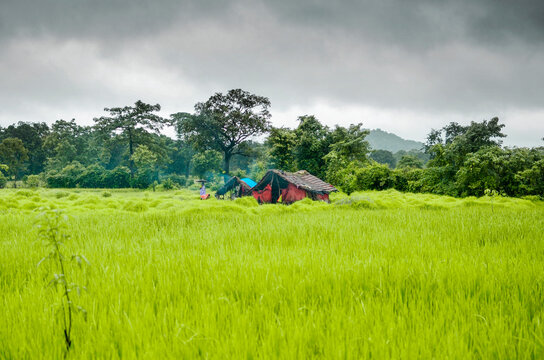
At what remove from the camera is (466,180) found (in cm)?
1190

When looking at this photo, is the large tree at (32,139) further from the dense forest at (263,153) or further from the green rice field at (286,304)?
the green rice field at (286,304)

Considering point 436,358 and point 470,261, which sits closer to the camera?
Answer: point 436,358

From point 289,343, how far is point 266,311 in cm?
29

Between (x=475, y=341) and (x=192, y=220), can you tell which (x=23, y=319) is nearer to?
(x=475, y=341)

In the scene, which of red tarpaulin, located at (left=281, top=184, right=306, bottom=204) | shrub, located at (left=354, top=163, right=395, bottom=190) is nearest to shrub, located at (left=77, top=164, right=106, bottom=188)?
red tarpaulin, located at (left=281, top=184, right=306, bottom=204)

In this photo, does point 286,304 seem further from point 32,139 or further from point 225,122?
point 32,139

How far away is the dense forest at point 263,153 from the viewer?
11570mm

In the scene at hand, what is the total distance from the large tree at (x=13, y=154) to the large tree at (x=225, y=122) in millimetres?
22081

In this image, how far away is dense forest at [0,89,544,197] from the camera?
11570mm

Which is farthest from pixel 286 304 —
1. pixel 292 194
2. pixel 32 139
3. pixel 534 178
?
pixel 32 139

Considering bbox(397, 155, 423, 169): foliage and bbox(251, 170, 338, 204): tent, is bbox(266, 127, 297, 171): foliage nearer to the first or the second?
bbox(251, 170, 338, 204): tent

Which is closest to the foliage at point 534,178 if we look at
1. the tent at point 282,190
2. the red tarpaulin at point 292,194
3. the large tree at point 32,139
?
the tent at point 282,190

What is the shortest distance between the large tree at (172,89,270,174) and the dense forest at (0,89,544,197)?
0.09 m

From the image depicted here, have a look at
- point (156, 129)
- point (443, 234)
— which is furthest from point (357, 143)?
point (156, 129)
